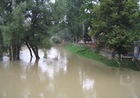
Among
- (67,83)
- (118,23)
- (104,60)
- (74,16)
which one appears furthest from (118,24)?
(74,16)

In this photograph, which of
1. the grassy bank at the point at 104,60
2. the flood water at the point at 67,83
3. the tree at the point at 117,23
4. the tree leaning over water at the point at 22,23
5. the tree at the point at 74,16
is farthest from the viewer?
the tree at the point at 74,16

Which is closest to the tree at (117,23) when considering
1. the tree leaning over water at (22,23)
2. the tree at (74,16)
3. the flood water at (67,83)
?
the flood water at (67,83)

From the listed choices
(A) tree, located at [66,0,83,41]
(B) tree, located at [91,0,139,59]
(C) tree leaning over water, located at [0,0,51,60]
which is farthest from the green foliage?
(A) tree, located at [66,0,83,41]

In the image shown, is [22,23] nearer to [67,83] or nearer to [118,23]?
[118,23]

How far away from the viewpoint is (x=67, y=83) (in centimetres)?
1585

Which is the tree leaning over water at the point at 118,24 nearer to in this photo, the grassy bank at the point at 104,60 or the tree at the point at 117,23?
the tree at the point at 117,23

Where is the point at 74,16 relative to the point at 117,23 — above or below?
above

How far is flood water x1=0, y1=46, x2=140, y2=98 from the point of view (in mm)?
13320

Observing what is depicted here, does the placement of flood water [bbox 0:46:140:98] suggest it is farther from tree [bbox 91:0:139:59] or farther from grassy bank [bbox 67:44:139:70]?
tree [bbox 91:0:139:59]

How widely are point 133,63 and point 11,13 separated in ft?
41.2

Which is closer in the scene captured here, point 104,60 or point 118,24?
point 118,24

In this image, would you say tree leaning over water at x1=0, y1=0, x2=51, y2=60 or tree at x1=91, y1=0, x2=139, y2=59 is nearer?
tree at x1=91, y1=0, x2=139, y2=59

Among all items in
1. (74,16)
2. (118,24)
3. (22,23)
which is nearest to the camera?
(118,24)

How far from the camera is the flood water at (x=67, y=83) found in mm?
13320
